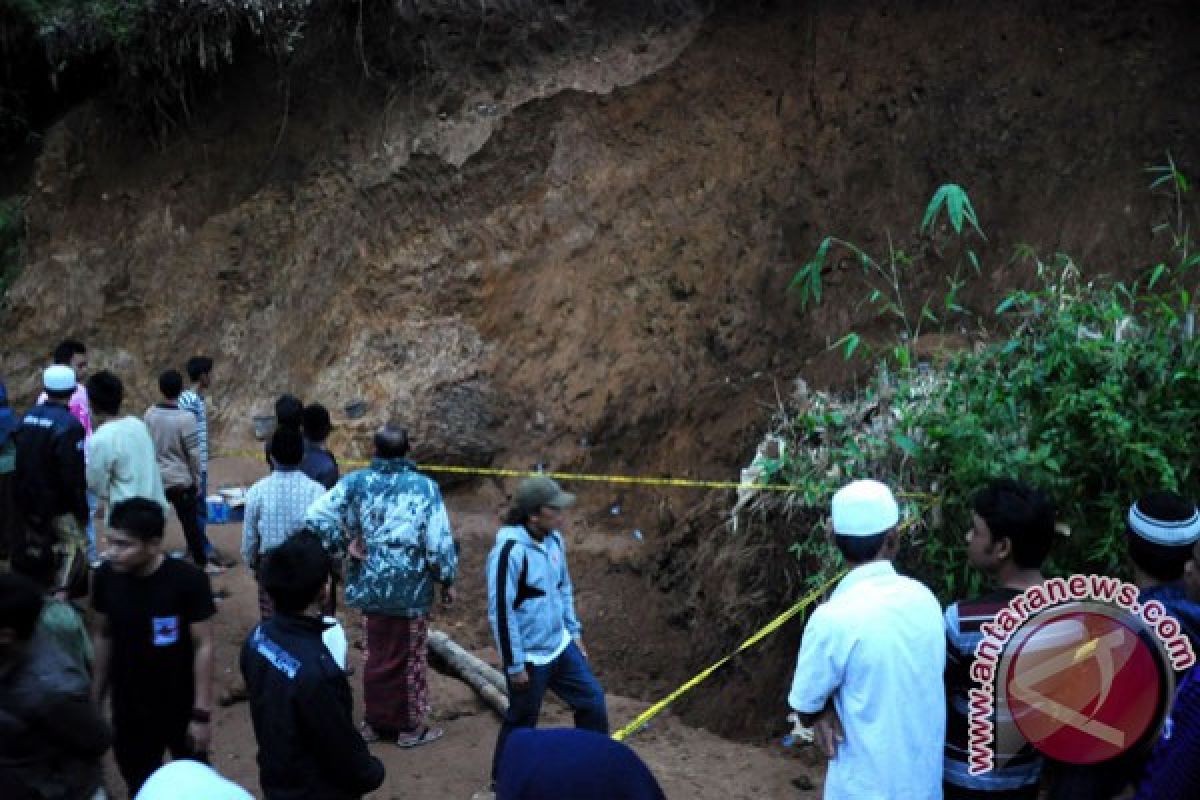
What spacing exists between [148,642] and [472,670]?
3112 millimetres

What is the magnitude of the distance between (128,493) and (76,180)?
768 centimetres

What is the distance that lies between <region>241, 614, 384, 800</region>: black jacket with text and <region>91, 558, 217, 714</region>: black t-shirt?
2.49ft

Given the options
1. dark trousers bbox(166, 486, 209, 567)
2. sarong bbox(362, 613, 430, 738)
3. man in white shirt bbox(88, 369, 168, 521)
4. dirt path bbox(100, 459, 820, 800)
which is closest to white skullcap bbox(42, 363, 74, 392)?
man in white shirt bbox(88, 369, 168, 521)

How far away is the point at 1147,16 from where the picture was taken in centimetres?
1005

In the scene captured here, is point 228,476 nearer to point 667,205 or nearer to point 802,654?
point 667,205

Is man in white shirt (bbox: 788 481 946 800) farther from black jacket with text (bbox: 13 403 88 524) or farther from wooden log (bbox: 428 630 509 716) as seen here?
black jacket with text (bbox: 13 403 88 524)

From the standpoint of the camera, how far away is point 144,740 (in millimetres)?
4727

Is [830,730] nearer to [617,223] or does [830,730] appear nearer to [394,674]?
[394,674]

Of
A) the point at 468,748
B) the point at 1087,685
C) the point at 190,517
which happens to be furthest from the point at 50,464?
the point at 1087,685

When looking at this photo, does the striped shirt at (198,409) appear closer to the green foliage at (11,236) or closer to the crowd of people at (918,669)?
the green foliage at (11,236)

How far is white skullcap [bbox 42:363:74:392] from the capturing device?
279 inches

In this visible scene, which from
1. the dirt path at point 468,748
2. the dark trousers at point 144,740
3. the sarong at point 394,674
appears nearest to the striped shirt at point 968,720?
the dirt path at point 468,748

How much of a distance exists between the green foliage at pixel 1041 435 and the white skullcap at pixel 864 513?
2186 mm

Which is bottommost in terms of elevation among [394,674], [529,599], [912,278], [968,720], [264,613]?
[394,674]
